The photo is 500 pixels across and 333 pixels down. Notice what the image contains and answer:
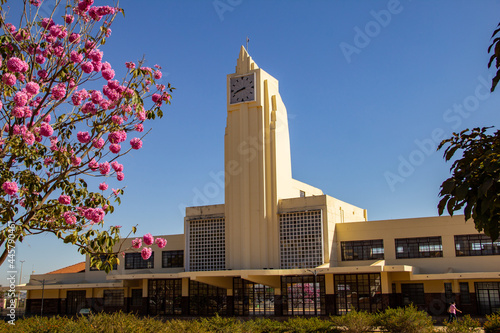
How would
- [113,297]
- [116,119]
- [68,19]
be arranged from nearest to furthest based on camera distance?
[116,119]
[68,19]
[113,297]

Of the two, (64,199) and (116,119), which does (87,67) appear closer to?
(116,119)

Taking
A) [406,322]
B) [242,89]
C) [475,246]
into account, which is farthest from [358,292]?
[242,89]

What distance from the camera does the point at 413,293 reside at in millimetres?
29922

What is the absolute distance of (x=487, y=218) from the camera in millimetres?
5520

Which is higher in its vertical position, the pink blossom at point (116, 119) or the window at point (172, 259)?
the pink blossom at point (116, 119)

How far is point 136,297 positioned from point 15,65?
31400 mm

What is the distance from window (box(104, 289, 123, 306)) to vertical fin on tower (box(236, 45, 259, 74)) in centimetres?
1799

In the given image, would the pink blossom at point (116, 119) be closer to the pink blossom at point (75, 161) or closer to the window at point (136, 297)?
the pink blossom at point (75, 161)

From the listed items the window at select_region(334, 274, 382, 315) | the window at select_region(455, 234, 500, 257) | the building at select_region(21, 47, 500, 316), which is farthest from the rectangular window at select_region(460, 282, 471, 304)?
the window at select_region(334, 274, 382, 315)

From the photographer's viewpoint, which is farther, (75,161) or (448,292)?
(448,292)

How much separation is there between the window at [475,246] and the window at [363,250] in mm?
4151

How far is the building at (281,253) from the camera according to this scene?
2848 cm

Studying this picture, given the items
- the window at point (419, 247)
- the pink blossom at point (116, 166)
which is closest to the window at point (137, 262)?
the window at point (419, 247)

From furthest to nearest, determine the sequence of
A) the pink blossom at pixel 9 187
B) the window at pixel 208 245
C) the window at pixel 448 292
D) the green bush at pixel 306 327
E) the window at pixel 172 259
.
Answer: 1. the window at pixel 172 259
2. the window at pixel 208 245
3. the window at pixel 448 292
4. the green bush at pixel 306 327
5. the pink blossom at pixel 9 187
